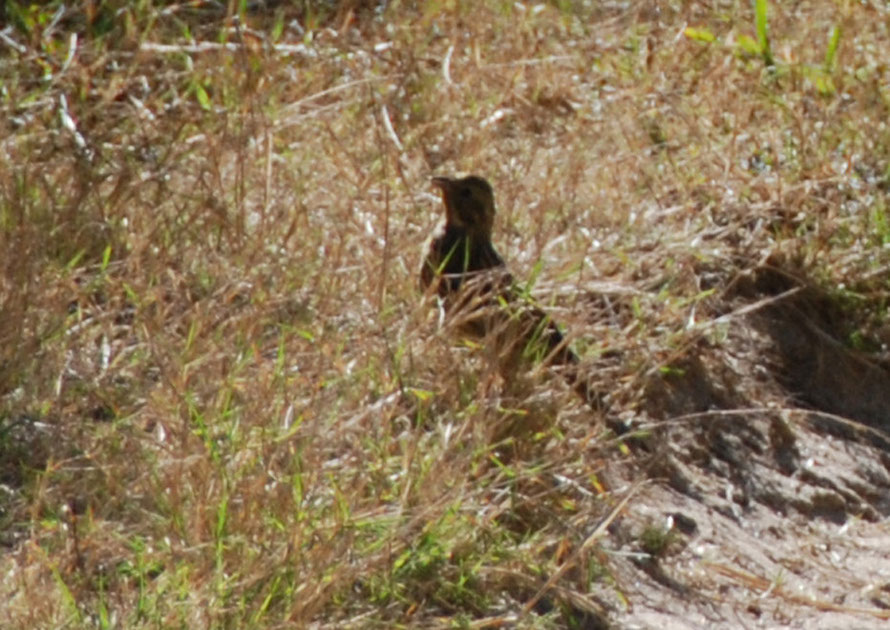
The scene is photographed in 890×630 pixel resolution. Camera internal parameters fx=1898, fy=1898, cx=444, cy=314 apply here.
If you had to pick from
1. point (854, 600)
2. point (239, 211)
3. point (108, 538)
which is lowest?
point (854, 600)

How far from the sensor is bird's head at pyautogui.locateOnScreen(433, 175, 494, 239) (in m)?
5.85

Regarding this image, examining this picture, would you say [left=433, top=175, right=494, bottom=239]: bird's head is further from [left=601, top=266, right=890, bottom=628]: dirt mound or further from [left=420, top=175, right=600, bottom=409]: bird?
[left=601, top=266, right=890, bottom=628]: dirt mound

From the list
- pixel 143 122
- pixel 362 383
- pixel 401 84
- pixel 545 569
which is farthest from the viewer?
pixel 401 84

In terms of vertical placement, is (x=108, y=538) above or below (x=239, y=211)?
below

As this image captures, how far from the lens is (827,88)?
745 cm

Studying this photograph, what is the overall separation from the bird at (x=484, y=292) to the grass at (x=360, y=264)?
0.33ft

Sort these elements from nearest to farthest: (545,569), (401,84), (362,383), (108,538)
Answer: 1. (108,538)
2. (545,569)
3. (362,383)
4. (401,84)

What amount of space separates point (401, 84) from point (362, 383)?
1952 millimetres

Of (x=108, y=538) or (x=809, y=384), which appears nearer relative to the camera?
(x=108, y=538)

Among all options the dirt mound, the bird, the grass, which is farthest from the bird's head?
the dirt mound

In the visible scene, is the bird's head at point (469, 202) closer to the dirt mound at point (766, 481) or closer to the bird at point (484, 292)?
the bird at point (484, 292)

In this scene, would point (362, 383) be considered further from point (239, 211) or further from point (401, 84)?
point (401, 84)

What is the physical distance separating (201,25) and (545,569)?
3467mm

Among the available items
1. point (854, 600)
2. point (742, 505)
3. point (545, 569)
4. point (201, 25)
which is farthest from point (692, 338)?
point (201, 25)
